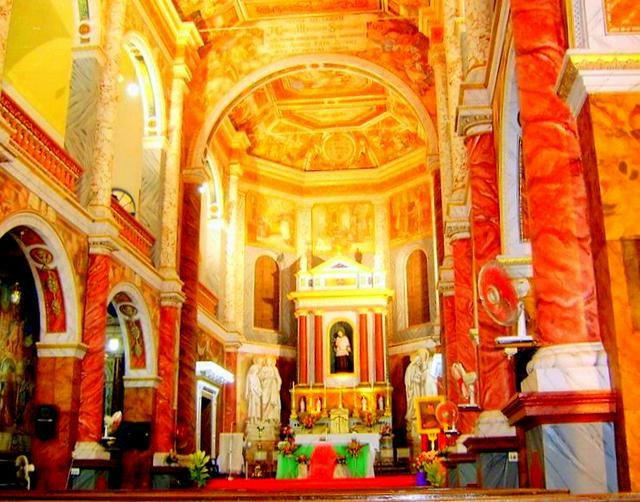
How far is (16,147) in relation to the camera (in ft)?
35.5

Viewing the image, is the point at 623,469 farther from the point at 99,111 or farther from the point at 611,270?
the point at 99,111

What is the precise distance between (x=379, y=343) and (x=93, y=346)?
1189 cm

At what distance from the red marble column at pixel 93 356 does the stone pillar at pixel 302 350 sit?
→ 1079 centimetres

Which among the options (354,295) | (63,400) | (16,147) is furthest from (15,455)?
(354,295)

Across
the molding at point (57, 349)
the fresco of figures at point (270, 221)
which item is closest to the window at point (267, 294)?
the fresco of figures at point (270, 221)

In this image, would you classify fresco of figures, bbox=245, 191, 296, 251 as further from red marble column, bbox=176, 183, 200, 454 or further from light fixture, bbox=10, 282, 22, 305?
light fixture, bbox=10, 282, 22, 305

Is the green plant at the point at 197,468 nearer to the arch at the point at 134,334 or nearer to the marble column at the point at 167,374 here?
the marble column at the point at 167,374

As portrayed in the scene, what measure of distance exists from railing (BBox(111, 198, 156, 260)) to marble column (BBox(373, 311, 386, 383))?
8750mm

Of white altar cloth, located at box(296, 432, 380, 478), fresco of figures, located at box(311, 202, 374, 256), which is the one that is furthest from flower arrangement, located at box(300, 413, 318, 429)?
fresco of figures, located at box(311, 202, 374, 256)

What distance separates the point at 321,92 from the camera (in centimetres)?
2391

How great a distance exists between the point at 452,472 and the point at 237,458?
871 cm

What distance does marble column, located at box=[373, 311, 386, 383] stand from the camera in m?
23.0

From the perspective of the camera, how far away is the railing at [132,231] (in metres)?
14.7

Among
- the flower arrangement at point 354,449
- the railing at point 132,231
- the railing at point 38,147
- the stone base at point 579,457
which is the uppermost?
the railing at point 38,147
